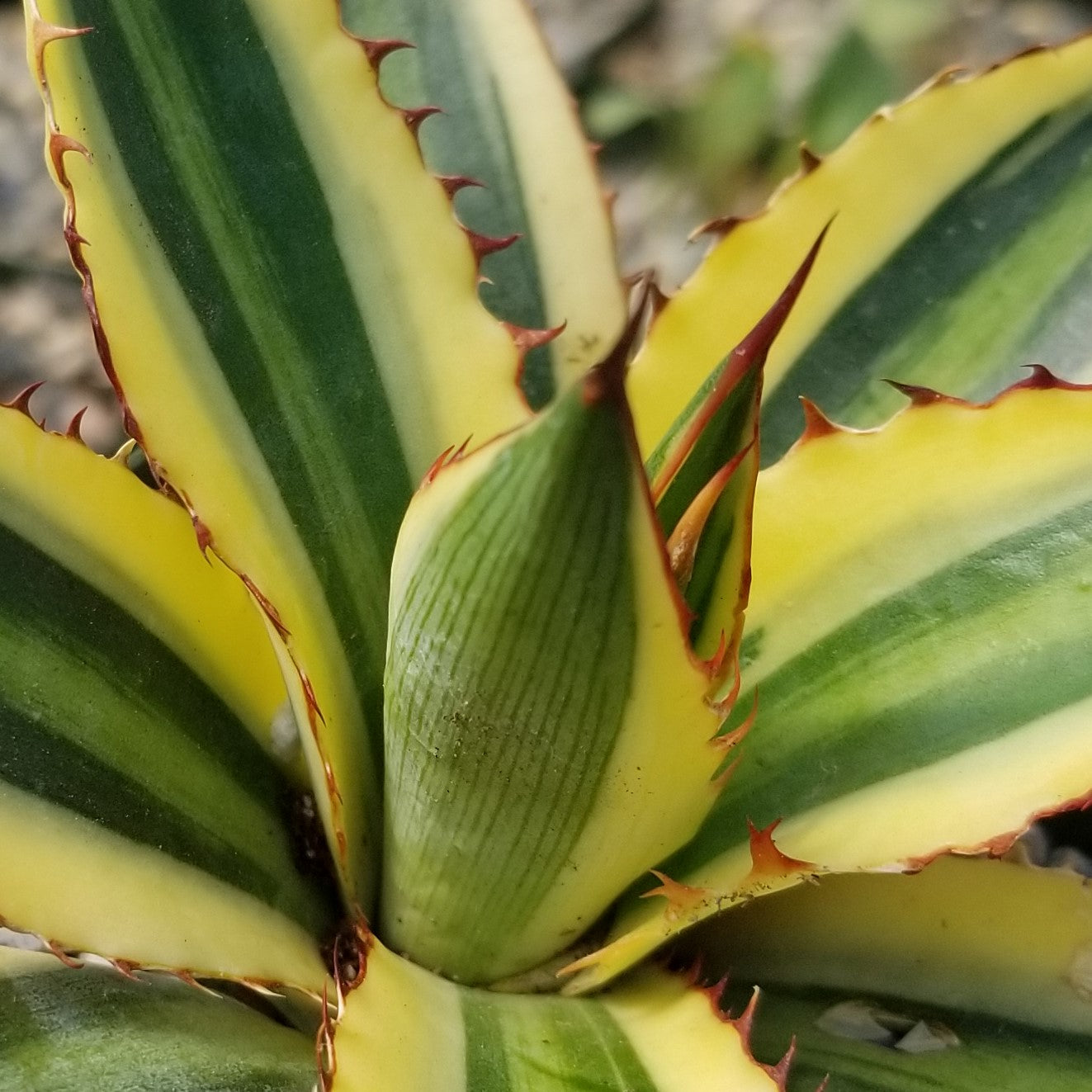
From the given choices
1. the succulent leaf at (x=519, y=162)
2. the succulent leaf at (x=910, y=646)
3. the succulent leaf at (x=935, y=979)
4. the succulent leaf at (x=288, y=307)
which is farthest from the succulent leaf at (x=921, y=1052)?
the succulent leaf at (x=519, y=162)

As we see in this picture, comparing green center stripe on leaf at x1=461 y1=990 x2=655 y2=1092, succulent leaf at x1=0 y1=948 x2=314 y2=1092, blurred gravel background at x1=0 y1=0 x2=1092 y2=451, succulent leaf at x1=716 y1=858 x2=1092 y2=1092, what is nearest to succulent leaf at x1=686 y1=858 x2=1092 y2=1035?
succulent leaf at x1=716 y1=858 x2=1092 y2=1092

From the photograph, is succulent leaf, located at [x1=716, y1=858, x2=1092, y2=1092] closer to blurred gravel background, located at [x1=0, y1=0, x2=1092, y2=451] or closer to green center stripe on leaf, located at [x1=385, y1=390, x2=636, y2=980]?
green center stripe on leaf, located at [x1=385, y1=390, x2=636, y2=980]

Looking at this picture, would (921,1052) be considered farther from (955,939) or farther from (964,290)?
(964,290)

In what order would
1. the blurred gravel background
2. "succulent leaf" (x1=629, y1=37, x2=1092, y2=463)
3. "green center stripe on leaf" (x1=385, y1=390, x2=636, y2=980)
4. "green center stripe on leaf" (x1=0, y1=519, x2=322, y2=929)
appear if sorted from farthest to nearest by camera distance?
1. the blurred gravel background
2. "succulent leaf" (x1=629, y1=37, x2=1092, y2=463)
3. "green center stripe on leaf" (x1=0, y1=519, x2=322, y2=929)
4. "green center stripe on leaf" (x1=385, y1=390, x2=636, y2=980)

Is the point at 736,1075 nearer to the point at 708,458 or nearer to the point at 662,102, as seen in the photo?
the point at 708,458

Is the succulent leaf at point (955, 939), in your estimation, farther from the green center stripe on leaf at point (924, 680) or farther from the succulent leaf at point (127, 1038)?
the succulent leaf at point (127, 1038)

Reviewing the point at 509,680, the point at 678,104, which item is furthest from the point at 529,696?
the point at 678,104
